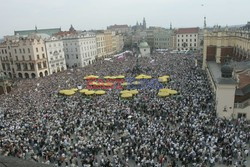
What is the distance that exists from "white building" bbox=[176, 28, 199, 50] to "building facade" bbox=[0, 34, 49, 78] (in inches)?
2692

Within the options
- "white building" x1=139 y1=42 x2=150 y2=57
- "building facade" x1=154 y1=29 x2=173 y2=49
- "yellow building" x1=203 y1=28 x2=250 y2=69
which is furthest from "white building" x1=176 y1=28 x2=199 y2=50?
"yellow building" x1=203 y1=28 x2=250 y2=69

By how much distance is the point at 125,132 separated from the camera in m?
21.3

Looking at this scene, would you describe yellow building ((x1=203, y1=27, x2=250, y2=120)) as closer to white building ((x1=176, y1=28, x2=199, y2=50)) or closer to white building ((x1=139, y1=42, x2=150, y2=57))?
white building ((x1=139, y1=42, x2=150, y2=57))

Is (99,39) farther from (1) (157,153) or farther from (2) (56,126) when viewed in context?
(1) (157,153)

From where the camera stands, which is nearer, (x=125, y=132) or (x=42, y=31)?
(x=125, y=132)

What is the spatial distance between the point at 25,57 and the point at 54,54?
8.08 meters

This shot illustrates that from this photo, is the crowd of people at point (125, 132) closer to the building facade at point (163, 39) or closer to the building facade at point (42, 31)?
the building facade at point (42, 31)

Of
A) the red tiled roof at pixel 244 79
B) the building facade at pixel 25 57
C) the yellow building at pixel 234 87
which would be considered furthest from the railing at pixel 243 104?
the building facade at pixel 25 57

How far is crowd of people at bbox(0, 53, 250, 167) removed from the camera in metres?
17.7

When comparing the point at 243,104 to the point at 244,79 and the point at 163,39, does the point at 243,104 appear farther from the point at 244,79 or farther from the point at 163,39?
the point at 163,39

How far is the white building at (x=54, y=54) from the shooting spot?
6241 cm

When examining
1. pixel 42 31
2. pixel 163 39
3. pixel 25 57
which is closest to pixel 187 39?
pixel 163 39

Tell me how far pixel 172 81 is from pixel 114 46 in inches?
2863

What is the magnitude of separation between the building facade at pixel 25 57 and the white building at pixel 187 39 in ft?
224
